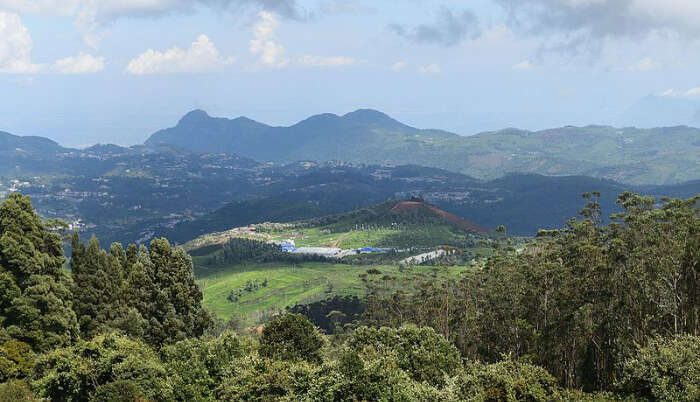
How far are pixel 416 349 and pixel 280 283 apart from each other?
115m

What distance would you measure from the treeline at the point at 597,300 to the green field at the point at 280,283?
209ft

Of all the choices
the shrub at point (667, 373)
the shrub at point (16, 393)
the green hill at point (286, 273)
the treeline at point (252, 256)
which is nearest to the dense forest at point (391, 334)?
the shrub at point (667, 373)

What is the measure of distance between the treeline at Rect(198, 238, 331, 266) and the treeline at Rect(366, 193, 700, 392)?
12475cm

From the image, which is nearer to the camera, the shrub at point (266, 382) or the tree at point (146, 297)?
the shrub at point (266, 382)

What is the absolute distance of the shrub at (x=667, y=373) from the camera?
82.6ft

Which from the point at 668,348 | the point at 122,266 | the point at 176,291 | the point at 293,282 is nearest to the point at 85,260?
the point at 122,266

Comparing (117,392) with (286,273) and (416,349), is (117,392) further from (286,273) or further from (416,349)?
(286,273)

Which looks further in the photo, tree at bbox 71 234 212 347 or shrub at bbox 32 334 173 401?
tree at bbox 71 234 212 347

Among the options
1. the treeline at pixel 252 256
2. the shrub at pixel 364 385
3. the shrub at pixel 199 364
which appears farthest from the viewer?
the treeline at pixel 252 256

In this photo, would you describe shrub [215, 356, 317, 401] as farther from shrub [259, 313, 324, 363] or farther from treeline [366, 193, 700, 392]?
treeline [366, 193, 700, 392]

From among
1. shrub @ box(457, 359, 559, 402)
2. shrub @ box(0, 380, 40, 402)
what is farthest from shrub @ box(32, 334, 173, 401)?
shrub @ box(457, 359, 559, 402)

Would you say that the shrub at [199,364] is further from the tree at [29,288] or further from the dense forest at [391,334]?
the tree at [29,288]

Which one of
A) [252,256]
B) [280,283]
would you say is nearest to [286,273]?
[280,283]

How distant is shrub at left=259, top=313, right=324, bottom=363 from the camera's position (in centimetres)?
3841
